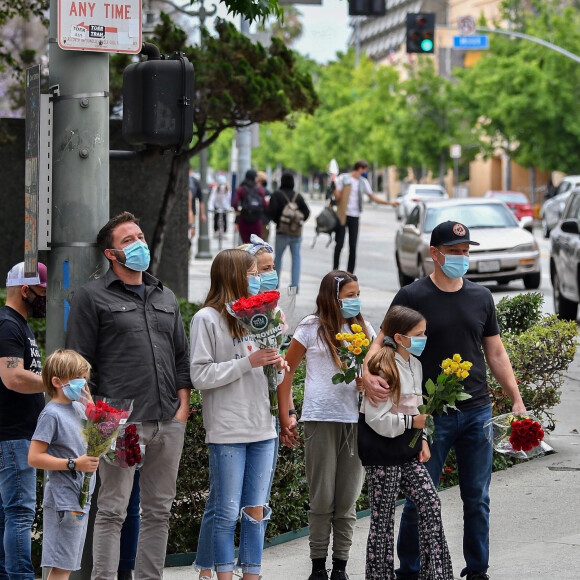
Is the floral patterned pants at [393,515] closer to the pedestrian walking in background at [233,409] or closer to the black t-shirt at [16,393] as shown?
the pedestrian walking in background at [233,409]

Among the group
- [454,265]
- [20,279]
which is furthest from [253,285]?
[20,279]

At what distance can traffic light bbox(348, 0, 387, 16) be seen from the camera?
2138 cm

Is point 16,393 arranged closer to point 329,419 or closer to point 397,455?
point 329,419

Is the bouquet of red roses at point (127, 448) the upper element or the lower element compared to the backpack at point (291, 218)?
lower

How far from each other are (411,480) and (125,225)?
1.77 m

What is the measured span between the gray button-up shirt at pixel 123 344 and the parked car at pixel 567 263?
39.0ft

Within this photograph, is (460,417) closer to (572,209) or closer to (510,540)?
(510,540)

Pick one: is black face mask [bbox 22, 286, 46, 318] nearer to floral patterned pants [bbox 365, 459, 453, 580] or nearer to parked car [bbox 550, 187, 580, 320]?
floral patterned pants [bbox 365, 459, 453, 580]

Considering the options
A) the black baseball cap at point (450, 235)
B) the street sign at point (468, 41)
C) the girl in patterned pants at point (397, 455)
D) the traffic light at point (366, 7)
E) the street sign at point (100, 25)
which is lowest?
the girl in patterned pants at point (397, 455)

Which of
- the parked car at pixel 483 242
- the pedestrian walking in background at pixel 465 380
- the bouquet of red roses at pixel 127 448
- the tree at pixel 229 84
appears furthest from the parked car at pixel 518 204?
the bouquet of red roses at pixel 127 448

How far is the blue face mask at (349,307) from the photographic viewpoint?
6492 mm

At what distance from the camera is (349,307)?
6.49 meters

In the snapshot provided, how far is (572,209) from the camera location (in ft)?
62.2

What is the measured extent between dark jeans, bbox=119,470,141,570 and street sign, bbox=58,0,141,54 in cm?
205
